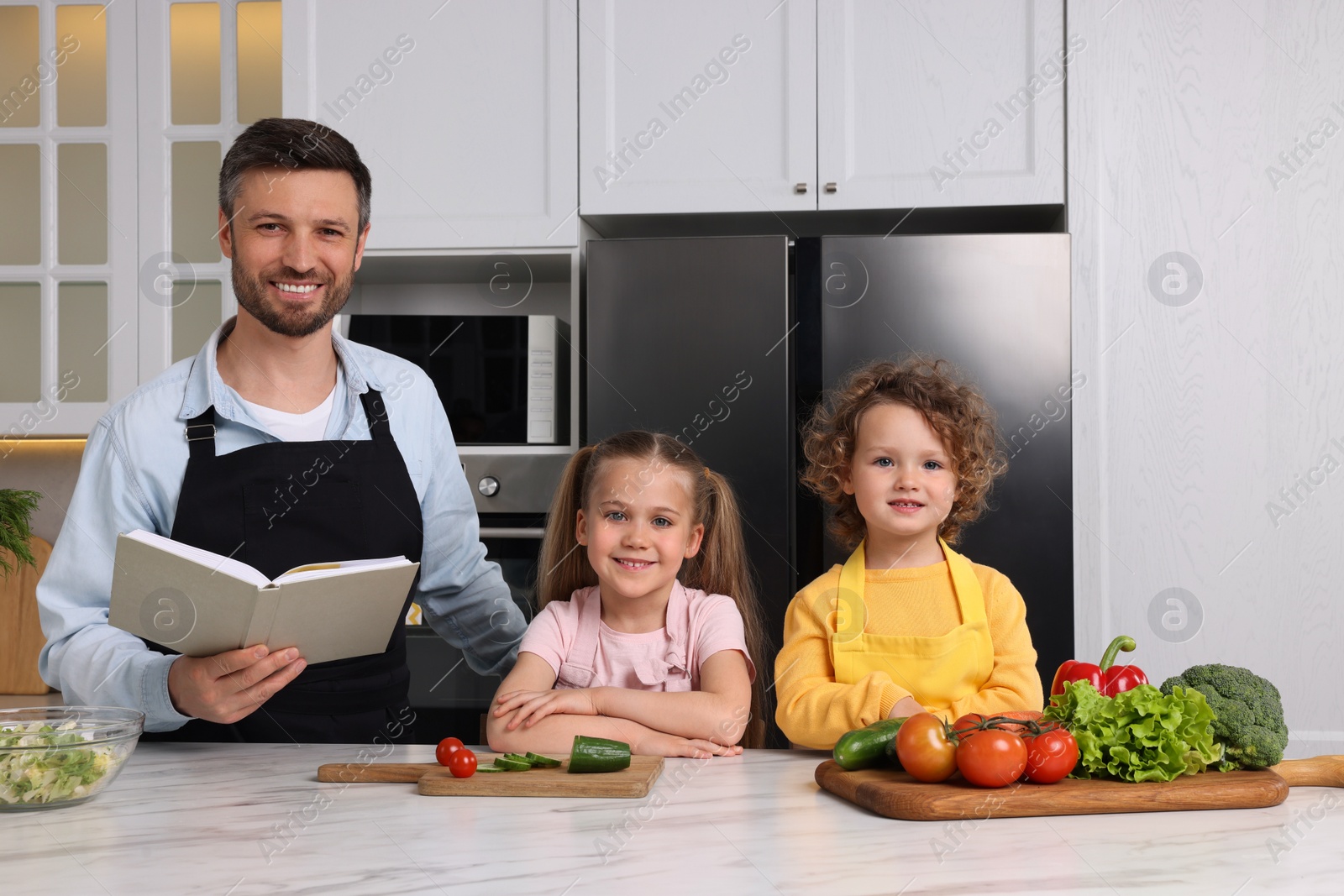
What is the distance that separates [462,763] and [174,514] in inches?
26.3

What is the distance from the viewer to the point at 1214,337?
85.4 inches

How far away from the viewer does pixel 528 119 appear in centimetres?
237

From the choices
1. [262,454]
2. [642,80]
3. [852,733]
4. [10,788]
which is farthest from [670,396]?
[10,788]

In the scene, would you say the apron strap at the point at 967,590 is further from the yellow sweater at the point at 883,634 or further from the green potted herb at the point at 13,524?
the green potted herb at the point at 13,524

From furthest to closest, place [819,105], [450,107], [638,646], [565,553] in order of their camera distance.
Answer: [450,107] → [819,105] → [565,553] → [638,646]

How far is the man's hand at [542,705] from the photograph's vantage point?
1.25m

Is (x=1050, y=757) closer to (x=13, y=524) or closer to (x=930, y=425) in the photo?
(x=930, y=425)

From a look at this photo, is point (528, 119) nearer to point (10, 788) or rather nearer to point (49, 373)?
point (49, 373)

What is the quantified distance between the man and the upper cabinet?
0.91 m

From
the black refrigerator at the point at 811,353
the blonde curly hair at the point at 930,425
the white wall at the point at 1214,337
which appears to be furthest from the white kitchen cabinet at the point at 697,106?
the blonde curly hair at the point at 930,425

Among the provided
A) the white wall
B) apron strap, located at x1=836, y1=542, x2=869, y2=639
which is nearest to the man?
apron strap, located at x1=836, y1=542, x2=869, y2=639

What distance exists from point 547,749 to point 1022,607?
64 centimetres

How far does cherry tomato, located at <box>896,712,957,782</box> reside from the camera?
979mm

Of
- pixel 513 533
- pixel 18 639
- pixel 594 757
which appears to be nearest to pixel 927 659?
pixel 594 757
